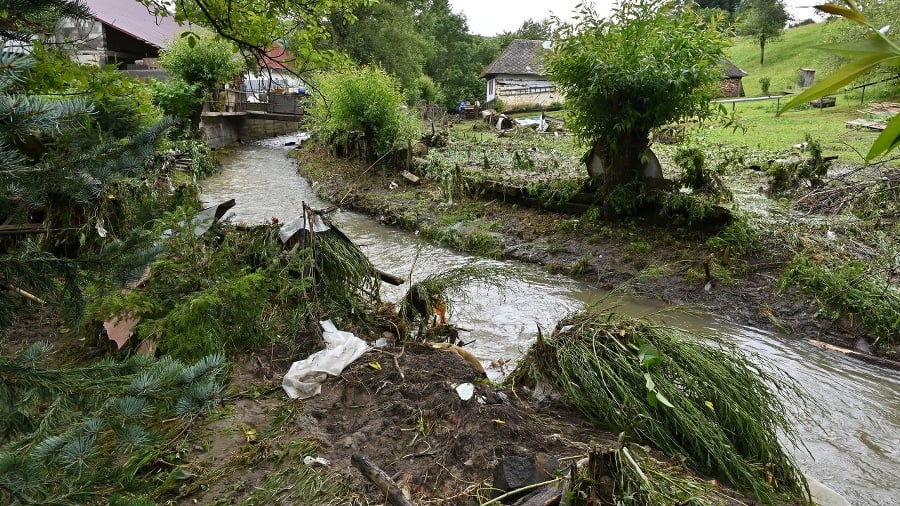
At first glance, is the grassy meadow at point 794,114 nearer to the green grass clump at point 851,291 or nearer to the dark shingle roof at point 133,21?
the green grass clump at point 851,291

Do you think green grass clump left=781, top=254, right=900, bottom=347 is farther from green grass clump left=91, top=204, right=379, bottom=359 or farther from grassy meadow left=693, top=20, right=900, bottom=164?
green grass clump left=91, top=204, right=379, bottom=359

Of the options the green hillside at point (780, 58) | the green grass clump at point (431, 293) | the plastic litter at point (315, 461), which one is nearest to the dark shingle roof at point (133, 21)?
the green grass clump at point (431, 293)

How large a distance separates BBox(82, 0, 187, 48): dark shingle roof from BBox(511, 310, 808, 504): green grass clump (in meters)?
22.2

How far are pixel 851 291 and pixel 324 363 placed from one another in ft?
18.8

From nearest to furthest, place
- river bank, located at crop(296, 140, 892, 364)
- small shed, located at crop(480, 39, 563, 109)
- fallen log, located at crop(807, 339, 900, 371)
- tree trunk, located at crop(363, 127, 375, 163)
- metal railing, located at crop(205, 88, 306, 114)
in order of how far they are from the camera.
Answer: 1. fallen log, located at crop(807, 339, 900, 371)
2. river bank, located at crop(296, 140, 892, 364)
3. tree trunk, located at crop(363, 127, 375, 163)
4. metal railing, located at crop(205, 88, 306, 114)
5. small shed, located at crop(480, 39, 563, 109)

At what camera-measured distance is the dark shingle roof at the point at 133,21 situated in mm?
21531

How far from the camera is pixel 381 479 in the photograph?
110 inches

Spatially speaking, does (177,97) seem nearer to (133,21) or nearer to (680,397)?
(133,21)

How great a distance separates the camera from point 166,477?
2975mm

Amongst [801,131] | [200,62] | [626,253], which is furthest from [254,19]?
[200,62]

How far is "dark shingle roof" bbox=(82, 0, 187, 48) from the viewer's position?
70.6ft

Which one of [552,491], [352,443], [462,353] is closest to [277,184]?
[462,353]

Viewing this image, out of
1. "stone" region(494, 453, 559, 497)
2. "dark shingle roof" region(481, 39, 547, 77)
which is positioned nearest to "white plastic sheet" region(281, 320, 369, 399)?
"stone" region(494, 453, 559, 497)

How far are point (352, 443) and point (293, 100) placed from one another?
84.8 ft
